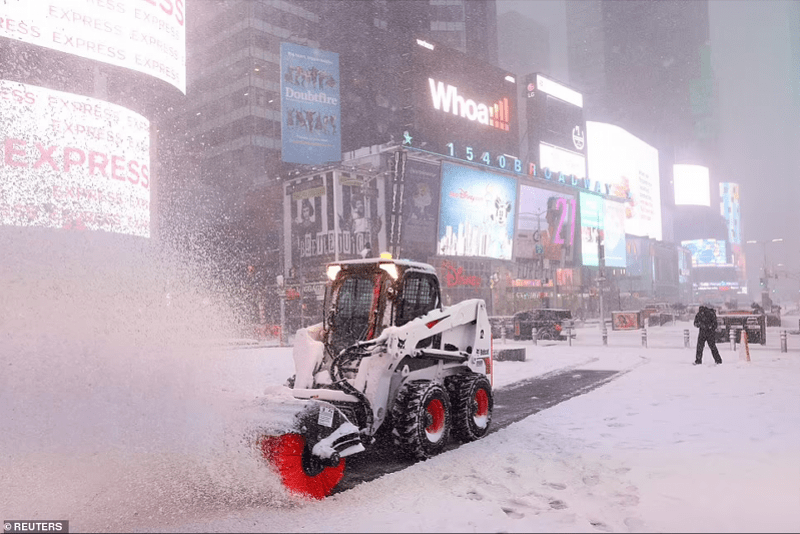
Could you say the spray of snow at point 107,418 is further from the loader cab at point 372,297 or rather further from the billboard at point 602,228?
the billboard at point 602,228

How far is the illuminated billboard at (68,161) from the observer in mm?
31781

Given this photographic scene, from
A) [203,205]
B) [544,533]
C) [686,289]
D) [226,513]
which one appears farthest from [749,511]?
[686,289]

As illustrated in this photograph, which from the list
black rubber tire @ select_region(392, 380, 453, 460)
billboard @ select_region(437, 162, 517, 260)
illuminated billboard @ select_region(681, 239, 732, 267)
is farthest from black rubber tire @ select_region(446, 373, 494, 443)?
illuminated billboard @ select_region(681, 239, 732, 267)

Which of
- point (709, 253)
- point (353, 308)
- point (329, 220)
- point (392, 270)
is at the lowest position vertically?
point (353, 308)

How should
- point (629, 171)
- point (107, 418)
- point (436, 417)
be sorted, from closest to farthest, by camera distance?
1. point (107, 418)
2. point (436, 417)
3. point (629, 171)

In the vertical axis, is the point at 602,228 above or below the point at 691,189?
below

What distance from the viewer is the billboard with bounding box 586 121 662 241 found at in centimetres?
8681

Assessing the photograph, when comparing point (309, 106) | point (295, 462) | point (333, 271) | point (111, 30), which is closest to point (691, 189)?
point (309, 106)

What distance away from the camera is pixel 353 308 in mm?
8242

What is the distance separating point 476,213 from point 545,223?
49.4 feet

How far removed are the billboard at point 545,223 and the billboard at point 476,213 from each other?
3658 mm

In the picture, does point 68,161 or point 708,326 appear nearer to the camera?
point 708,326

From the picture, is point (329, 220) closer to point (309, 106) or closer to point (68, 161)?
point (309, 106)

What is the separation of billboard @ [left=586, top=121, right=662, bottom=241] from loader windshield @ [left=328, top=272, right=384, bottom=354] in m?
83.2
